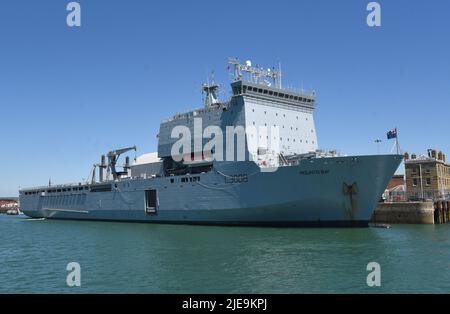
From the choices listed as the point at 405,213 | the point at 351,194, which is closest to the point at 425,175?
the point at 405,213

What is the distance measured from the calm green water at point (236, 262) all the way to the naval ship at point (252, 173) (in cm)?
233

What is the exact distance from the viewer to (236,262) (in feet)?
51.5

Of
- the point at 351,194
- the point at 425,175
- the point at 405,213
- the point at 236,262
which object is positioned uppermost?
the point at 425,175

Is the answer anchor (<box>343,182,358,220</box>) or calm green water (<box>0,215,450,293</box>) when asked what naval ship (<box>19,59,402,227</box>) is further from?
calm green water (<box>0,215,450,293</box>)

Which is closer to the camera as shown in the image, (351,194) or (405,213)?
(351,194)

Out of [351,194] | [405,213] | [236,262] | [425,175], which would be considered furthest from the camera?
[425,175]

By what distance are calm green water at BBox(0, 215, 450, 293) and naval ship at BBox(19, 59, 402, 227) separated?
2.33 m

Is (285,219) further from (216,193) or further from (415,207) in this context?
(415,207)

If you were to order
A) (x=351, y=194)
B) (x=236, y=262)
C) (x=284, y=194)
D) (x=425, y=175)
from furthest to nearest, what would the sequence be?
(x=425, y=175)
(x=284, y=194)
(x=351, y=194)
(x=236, y=262)

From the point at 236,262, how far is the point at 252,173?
41.5ft

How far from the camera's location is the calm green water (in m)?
12.4

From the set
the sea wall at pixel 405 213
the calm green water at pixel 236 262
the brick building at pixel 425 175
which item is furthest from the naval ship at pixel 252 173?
the brick building at pixel 425 175

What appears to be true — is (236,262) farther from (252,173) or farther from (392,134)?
(392,134)
